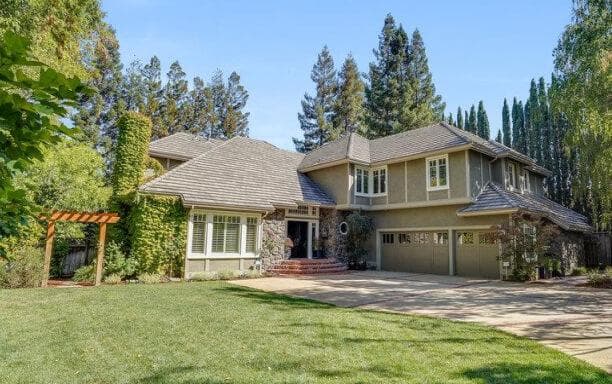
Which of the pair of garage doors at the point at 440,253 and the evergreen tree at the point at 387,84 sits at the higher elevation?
the evergreen tree at the point at 387,84

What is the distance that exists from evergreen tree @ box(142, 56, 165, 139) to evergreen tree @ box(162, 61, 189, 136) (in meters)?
0.53

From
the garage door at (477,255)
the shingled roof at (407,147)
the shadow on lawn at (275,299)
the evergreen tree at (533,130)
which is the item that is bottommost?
the shadow on lawn at (275,299)

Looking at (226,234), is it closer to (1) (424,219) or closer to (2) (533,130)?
(1) (424,219)

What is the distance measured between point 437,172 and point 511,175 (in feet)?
14.0

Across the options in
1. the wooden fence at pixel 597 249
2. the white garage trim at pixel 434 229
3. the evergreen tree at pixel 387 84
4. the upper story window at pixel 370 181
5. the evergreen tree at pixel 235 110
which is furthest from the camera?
the evergreen tree at pixel 235 110

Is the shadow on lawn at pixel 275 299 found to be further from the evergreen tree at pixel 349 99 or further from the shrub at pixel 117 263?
the evergreen tree at pixel 349 99

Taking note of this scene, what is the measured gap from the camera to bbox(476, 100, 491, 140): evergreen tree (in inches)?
1448

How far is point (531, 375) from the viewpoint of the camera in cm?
463

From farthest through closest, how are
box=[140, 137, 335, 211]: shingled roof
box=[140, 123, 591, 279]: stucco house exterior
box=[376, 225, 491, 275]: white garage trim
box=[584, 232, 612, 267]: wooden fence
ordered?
box=[584, 232, 612, 267]: wooden fence < box=[376, 225, 491, 275]: white garage trim < box=[140, 123, 591, 279]: stucco house exterior < box=[140, 137, 335, 211]: shingled roof

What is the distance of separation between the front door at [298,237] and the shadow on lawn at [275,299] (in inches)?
280

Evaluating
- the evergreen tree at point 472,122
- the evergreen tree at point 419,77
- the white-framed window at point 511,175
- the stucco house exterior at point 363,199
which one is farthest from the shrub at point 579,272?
the evergreen tree at point 472,122

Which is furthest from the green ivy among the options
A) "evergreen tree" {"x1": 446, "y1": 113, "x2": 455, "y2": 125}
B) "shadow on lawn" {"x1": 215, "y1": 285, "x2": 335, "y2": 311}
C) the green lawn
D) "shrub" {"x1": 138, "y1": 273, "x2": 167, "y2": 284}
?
"evergreen tree" {"x1": 446, "y1": 113, "x2": 455, "y2": 125}

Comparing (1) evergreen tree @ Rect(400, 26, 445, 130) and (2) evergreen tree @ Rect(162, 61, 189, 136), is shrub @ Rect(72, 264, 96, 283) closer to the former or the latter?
(2) evergreen tree @ Rect(162, 61, 189, 136)

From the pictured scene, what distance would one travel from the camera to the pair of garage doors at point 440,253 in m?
15.8
